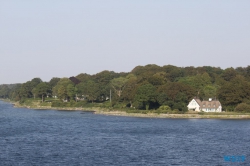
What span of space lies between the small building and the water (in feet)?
61.2

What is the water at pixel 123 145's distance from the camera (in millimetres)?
28562

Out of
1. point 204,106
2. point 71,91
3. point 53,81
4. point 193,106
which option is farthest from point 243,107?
point 53,81

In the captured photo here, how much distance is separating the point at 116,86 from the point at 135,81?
17197 mm

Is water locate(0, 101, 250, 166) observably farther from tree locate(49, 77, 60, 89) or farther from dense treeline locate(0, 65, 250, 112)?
tree locate(49, 77, 60, 89)

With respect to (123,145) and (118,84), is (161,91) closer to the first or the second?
(118,84)

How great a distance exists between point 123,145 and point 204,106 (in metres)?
38.3

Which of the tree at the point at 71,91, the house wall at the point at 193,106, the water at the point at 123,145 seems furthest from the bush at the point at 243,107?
the tree at the point at 71,91

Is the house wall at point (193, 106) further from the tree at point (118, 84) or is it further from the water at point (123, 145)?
the tree at point (118, 84)

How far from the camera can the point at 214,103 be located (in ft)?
230

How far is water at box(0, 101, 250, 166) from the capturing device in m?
28.6

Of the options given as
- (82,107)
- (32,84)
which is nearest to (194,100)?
(82,107)

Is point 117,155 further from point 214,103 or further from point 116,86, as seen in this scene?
point 116,86

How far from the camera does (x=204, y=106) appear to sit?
7056 cm

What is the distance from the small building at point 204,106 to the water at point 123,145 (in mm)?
18655
